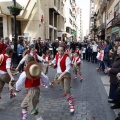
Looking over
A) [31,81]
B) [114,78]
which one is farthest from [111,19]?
[31,81]

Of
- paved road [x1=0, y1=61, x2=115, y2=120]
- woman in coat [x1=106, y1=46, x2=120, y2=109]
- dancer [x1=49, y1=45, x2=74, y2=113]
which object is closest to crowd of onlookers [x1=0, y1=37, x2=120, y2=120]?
woman in coat [x1=106, y1=46, x2=120, y2=109]

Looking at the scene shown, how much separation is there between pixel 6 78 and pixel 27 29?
2144cm

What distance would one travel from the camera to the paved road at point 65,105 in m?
4.90

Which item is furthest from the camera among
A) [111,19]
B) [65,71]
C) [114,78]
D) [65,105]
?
[111,19]

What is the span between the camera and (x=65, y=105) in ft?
18.6

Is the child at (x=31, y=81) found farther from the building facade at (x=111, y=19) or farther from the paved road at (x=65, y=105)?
the building facade at (x=111, y=19)

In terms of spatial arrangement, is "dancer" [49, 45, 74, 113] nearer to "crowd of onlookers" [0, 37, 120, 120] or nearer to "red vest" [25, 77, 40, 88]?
"crowd of onlookers" [0, 37, 120, 120]

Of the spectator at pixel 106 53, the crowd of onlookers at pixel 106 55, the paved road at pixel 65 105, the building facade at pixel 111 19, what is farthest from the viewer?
the building facade at pixel 111 19

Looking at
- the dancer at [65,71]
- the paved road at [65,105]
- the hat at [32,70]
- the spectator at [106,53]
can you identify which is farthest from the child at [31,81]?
the spectator at [106,53]

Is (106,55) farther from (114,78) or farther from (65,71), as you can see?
(65,71)

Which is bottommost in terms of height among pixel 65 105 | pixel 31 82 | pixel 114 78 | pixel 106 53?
pixel 65 105

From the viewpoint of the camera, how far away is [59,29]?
44.0 m

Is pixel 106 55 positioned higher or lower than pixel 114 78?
higher

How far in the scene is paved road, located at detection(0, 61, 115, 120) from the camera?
16.1 feet
